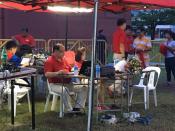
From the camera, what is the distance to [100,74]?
28.3ft

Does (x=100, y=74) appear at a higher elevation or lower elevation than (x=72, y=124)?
higher

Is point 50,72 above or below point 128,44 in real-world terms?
below

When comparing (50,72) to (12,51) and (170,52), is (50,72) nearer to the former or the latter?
(12,51)

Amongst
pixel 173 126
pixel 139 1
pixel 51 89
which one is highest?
pixel 139 1

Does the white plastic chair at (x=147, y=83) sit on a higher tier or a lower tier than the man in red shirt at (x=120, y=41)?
lower

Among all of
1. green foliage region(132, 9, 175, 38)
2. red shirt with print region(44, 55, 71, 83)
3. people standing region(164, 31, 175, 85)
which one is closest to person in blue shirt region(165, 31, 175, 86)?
people standing region(164, 31, 175, 85)

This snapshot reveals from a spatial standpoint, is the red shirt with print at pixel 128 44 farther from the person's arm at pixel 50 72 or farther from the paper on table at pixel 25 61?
the person's arm at pixel 50 72

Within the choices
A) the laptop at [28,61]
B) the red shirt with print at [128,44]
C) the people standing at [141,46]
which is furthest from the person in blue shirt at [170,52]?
the laptop at [28,61]

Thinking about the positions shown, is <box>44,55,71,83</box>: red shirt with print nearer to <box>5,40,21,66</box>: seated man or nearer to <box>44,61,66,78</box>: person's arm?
<box>44,61,66,78</box>: person's arm

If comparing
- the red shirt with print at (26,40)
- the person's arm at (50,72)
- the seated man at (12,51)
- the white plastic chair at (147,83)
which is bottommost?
the white plastic chair at (147,83)

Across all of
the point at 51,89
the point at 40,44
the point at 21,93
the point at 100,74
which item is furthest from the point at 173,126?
the point at 40,44

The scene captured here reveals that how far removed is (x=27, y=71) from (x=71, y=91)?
1.89m

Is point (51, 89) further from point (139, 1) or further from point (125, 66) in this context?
point (139, 1)

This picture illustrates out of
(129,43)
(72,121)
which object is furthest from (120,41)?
(72,121)
